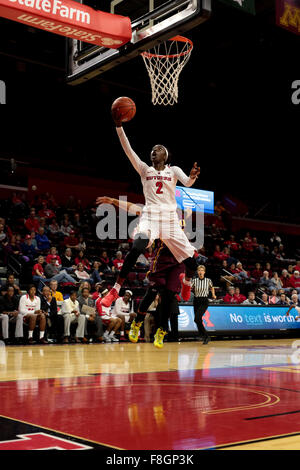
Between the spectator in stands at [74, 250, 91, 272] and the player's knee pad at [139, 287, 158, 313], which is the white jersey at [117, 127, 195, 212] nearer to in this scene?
the player's knee pad at [139, 287, 158, 313]

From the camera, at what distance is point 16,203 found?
619 inches

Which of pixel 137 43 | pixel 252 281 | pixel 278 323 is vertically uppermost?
pixel 137 43

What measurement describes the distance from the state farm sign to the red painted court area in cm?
461

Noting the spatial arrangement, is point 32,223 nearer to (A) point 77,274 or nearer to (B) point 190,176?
(A) point 77,274

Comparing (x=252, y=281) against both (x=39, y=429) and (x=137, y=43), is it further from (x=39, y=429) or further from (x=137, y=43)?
(x=39, y=429)

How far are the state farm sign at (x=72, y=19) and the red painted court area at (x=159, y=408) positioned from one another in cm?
461

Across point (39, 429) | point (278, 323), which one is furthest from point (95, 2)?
point (278, 323)

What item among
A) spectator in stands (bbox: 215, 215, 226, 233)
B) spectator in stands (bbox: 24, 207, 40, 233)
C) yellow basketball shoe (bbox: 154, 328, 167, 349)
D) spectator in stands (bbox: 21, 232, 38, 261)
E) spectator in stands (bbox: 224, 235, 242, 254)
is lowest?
yellow basketball shoe (bbox: 154, 328, 167, 349)

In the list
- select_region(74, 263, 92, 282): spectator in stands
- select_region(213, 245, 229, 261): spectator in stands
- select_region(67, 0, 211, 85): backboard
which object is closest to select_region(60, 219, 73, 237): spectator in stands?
select_region(74, 263, 92, 282): spectator in stands

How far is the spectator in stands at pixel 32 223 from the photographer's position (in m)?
14.8

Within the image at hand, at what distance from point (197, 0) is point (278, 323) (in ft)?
34.6

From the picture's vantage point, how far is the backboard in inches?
260

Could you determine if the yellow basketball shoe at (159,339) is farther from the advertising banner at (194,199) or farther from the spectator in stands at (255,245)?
the spectator in stands at (255,245)

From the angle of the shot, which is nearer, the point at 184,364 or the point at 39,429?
the point at 39,429
